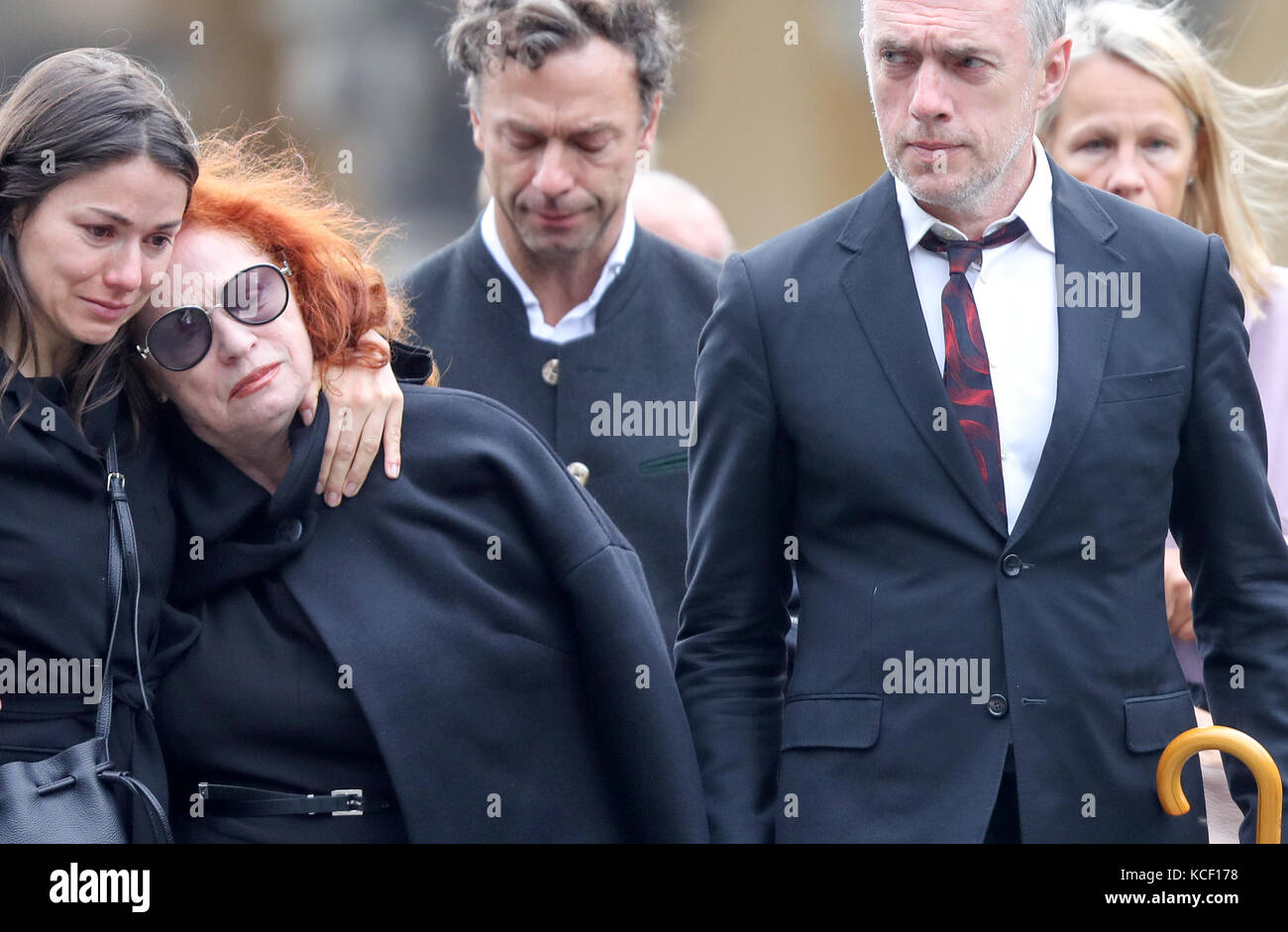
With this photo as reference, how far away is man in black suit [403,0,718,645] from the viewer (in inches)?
160

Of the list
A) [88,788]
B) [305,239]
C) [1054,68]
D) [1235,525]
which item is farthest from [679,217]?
[88,788]

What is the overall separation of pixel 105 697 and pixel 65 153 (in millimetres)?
900

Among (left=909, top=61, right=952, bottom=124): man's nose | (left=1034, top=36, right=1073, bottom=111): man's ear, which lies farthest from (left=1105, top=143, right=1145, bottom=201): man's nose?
(left=909, top=61, right=952, bottom=124): man's nose

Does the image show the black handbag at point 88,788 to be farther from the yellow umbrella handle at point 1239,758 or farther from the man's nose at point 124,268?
the yellow umbrella handle at point 1239,758

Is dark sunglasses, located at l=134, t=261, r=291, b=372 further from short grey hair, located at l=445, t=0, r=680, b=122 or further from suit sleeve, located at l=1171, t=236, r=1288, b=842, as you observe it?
suit sleeve, located at l=1171, t=236, r=1288, b=842

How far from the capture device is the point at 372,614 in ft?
10.0

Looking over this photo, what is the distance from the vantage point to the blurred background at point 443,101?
737cm

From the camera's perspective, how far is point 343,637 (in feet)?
9.87

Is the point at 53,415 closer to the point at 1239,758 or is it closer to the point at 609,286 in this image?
the point at 609,286

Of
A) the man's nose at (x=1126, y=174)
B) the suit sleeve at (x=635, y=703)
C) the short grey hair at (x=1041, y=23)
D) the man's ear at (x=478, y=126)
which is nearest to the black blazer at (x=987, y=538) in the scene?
the suit sleeve at (x=635, y=703)

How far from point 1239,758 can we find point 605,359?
6.49 ft

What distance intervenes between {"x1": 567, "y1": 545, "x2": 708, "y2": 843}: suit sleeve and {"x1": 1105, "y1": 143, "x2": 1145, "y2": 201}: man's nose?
171 centimetres

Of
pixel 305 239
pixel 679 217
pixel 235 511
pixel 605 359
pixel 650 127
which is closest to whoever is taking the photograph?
pixel 235 511

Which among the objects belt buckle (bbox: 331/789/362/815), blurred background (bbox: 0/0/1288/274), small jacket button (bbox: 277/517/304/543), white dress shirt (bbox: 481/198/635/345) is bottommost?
belt buckle (bbox: 331/789/362/815)
